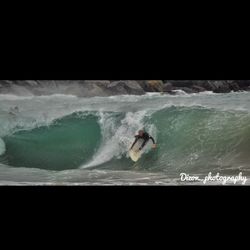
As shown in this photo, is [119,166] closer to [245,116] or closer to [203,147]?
[203,147]

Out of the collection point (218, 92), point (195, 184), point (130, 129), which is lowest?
point (195, 184)

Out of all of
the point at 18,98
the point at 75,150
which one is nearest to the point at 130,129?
the point at 75,150

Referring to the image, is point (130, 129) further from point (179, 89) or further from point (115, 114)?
point (179, 89)

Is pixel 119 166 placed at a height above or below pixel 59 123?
below

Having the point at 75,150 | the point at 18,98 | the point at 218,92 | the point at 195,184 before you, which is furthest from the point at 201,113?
the point at 18,98

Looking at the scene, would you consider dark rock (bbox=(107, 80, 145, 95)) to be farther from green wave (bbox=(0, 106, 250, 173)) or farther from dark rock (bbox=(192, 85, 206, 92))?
dark rock (bbox=(192, 85, 206, 92))

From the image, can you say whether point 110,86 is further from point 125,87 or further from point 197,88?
point 197,88
